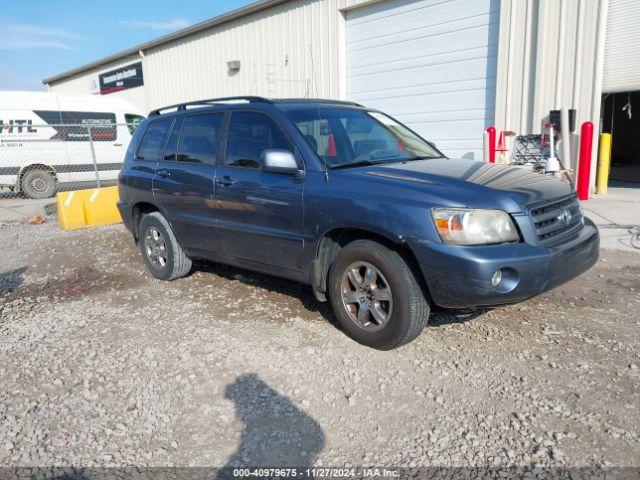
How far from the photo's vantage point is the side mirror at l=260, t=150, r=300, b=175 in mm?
3719

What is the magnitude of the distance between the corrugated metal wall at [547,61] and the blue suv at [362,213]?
18.0ft

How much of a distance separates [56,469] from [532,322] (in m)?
3.32

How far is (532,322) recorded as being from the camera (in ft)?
13.1

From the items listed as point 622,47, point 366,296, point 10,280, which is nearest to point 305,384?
point 366,296

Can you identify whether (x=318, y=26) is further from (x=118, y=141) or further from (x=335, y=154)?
(x=335, y=154)

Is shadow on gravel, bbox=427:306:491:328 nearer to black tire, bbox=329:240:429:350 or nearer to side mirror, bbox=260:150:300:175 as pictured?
black tire, bbox=329:240:429:350

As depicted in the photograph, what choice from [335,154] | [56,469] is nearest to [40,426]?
[56,469]

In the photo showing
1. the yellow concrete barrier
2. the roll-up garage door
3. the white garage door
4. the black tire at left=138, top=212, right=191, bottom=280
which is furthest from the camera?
the white garage door

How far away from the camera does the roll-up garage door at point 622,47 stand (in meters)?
8.31

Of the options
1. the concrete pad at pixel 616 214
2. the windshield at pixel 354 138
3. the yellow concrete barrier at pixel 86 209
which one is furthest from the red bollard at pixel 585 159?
the yellow concrete barrier at pixel 86 209

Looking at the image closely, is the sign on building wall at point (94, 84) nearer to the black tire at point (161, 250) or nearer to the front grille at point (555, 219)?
the black tire at point (161, 250)

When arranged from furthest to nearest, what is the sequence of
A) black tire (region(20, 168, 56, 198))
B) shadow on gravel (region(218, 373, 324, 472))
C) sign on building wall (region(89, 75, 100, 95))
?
sign on building wall (region(89, 75, 100, 95)) → black tire (region(20, 168, 56, 198)) → shadow on gravel (region(218, 373, 324, 472))

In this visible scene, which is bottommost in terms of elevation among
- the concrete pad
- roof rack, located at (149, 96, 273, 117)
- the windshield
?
the concrete pad

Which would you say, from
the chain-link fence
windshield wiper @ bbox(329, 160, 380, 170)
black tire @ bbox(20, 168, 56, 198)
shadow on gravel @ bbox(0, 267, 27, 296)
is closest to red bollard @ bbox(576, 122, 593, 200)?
windshield wiper @ bbox(329, 160, 380, 170)
